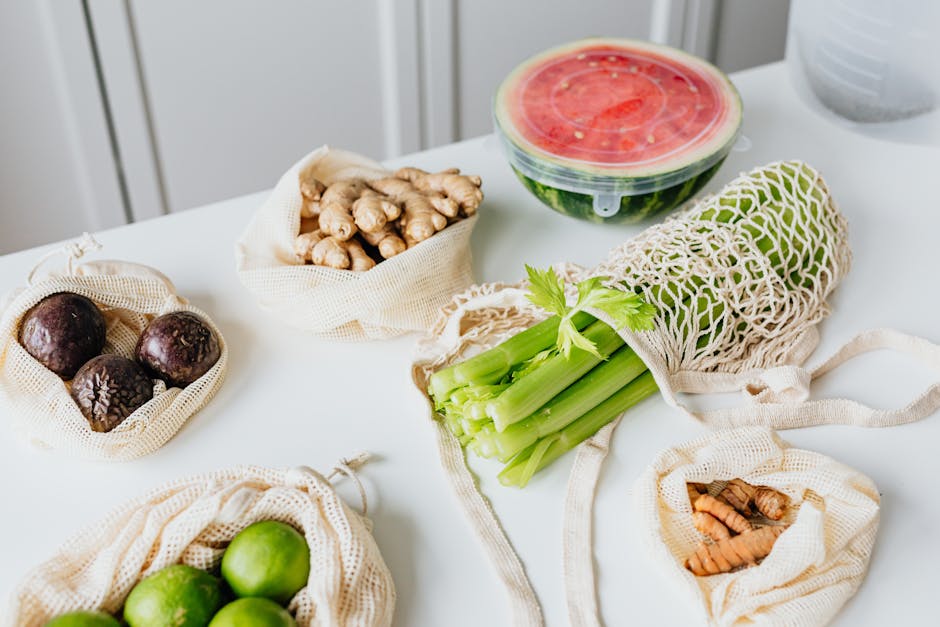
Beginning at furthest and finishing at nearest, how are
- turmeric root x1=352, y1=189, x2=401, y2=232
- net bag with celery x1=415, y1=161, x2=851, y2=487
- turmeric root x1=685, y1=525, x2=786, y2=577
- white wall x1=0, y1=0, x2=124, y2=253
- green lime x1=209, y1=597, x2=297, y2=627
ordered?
white wall x1=0, y1=0, x2=124, y2=253 → turmeric root x1=352, y1=189, x2=401, y2=232 → net bag with celery x1=415, y1=161, x2=851, y2=487 → turmeric root x1=685, y1=525, x2=786, y2=577 → green lime x1=209, y1=597, x2=297, y2=627

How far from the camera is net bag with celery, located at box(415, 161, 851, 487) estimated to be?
911 millimetres

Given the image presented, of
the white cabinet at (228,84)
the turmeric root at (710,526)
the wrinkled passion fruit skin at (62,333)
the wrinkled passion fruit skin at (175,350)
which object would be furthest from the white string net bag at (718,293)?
the white cabinet at (228,84)

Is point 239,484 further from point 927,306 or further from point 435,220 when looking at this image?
point 927,306

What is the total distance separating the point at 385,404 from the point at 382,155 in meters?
1.19

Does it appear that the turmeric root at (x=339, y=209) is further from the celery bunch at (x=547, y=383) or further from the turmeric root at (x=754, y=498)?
the turmeric root at (x=754, y=498)

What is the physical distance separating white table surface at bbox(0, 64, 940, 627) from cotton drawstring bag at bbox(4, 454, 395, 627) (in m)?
0.04

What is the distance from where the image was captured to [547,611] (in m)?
0.80

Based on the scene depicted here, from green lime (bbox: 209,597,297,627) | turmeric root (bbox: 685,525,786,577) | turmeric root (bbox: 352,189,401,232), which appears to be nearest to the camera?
green lime (bbox: 209,597,297,627)

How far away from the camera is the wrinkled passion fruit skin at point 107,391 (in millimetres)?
896

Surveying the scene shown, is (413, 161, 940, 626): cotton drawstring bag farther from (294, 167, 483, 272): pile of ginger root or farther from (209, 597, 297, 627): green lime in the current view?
(209, 597, 297, 627): green lime

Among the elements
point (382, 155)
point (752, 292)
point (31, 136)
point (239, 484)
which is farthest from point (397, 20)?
point (239, 484)

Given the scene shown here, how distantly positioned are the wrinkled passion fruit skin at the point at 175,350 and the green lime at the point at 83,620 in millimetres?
269

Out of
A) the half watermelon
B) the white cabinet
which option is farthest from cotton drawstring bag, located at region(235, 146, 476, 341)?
the white cabinet

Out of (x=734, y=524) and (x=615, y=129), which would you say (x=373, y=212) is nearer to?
(x=615, y=129)
